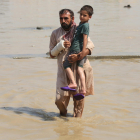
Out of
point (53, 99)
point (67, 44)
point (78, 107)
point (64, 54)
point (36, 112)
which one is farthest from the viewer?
point (53, 99)

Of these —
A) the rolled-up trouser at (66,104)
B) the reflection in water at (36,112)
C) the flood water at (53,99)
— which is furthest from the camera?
the reflection in water at (36,112)

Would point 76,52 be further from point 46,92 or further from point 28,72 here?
point 28,72

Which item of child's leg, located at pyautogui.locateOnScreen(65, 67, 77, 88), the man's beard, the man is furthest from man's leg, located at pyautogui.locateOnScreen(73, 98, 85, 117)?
the man's beard

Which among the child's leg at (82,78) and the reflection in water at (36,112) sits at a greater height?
the child's leg at (82,78)

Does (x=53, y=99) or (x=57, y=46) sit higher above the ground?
(x=57, y=46)

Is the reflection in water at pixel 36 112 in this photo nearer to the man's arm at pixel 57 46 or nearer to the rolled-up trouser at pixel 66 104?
the rolled-up trouser at pixel 66 104

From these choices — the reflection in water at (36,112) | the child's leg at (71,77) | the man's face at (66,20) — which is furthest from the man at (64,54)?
the reflection in water at (36,112)

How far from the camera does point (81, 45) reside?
4.47 m

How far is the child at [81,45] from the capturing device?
431 centimetres

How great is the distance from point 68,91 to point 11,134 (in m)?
0.98

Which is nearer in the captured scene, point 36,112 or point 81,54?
point 81,54

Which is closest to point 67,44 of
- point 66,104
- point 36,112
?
point 66,104

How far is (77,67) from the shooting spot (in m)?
4.53

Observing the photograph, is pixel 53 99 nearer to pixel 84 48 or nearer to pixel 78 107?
pixel 78 107
